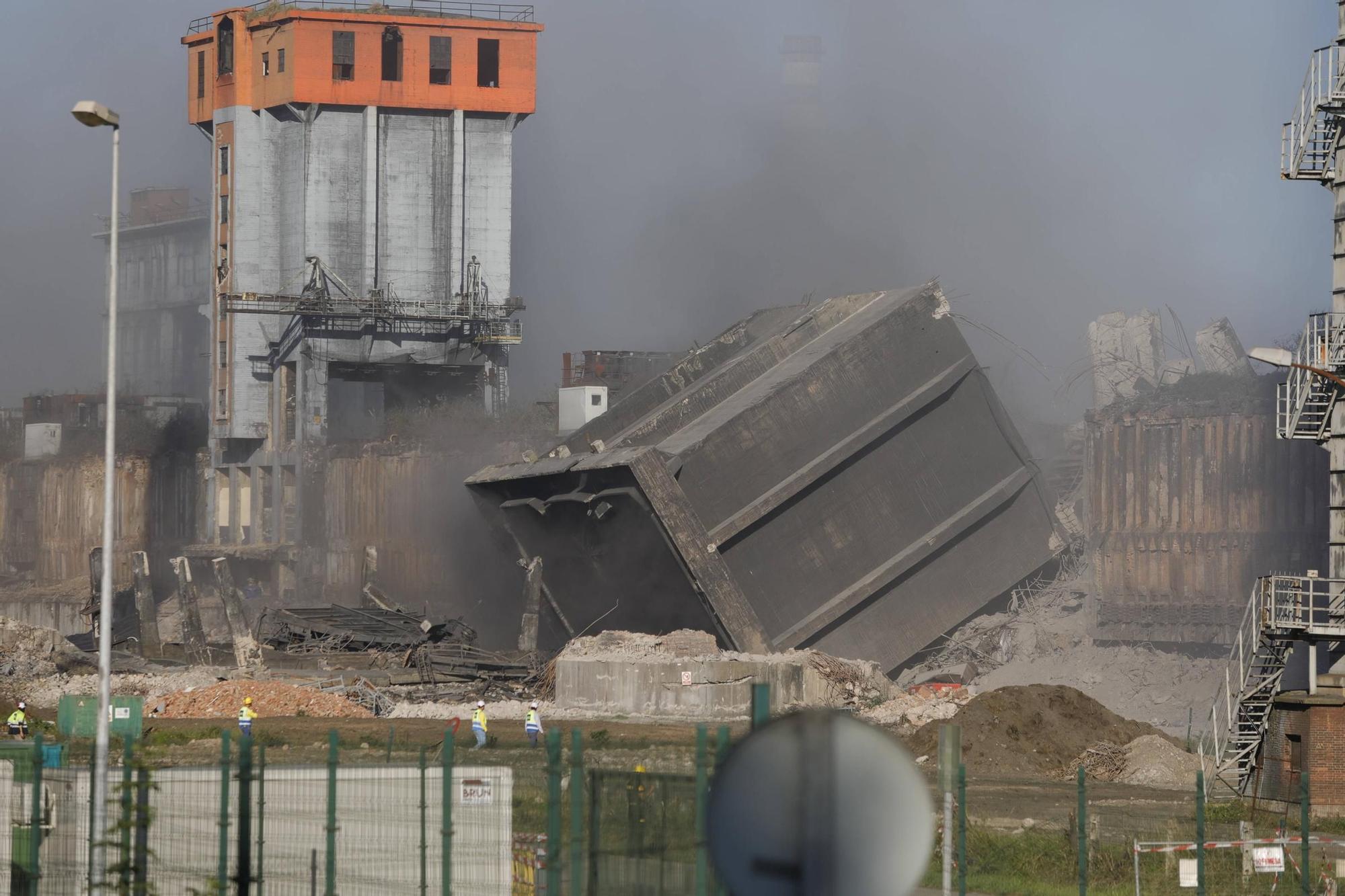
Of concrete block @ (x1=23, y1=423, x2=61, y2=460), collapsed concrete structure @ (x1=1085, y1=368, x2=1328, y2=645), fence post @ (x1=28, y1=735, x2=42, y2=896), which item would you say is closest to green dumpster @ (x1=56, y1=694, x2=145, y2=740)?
fence post @ (x1=28, y1=735, x2=42, y2=896)

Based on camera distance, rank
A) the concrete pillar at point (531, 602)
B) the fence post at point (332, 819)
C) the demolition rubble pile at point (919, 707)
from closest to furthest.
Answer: the fence post at point (332, 819) < the demolition rubble pile at point (919, 707) < the concrete pillar at point (531, 602)

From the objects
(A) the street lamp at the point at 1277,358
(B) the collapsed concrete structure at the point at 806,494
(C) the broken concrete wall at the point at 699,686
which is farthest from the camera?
(B) the collapsed concrete structure at the point at 806,494

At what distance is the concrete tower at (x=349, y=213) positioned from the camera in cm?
5938

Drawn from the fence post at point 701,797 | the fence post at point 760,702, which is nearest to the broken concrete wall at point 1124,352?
the fence post at point 701,797

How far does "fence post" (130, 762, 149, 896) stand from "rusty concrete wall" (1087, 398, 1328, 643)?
920 inches

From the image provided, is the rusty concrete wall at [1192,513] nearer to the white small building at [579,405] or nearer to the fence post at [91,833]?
the fence post at [91,833]

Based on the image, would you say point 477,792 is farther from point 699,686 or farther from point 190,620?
point 190,620

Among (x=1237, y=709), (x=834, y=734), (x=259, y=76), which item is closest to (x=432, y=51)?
(x=259, y=76)

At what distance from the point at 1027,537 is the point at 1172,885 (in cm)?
2159

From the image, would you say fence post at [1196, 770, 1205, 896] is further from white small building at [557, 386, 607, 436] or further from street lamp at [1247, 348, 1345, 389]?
white small building at [557, 386, 607, 436]

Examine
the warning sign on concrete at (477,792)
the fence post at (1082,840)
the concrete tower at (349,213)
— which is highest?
the concrete tower at (349,213)

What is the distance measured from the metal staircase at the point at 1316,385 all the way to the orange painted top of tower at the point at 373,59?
42256mm

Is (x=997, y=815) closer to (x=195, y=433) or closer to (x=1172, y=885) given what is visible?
(x=1172, y=885)

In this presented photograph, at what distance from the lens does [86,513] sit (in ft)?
231
